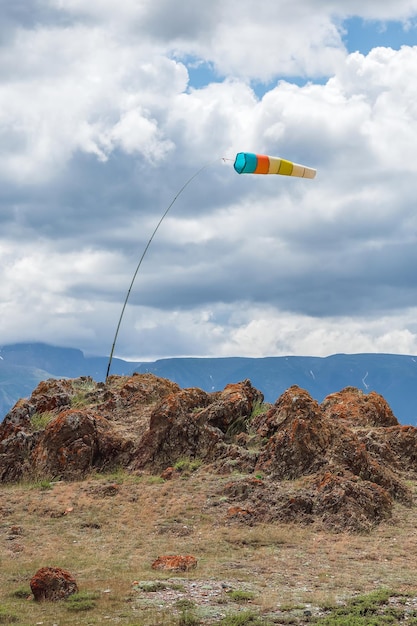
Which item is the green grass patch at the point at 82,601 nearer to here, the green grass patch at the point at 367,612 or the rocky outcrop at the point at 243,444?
the green grass patch at the point at 367,612

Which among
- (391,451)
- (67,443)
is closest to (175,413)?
(67,443)

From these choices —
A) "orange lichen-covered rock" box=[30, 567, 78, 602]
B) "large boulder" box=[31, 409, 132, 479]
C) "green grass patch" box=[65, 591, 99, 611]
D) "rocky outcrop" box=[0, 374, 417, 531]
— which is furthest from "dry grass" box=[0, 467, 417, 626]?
"large boulder" box=[31, 409, 132, 479]

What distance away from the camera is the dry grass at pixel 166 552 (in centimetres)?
1653

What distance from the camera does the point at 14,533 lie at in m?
25.3

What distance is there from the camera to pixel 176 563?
20.1 m

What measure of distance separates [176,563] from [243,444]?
13.3m

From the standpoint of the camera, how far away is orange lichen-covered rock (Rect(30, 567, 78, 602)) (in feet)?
56.4

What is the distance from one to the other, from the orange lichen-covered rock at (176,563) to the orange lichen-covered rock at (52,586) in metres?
3.20

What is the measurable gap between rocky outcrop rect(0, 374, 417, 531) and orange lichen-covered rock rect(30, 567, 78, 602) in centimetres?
925

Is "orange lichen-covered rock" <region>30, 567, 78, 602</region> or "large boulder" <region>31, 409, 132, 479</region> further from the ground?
"large boulder" <region>31, 409, 132, 479</region>

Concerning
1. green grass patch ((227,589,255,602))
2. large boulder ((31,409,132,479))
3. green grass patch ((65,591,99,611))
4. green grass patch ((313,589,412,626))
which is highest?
large boulder ((31,409,132,479))

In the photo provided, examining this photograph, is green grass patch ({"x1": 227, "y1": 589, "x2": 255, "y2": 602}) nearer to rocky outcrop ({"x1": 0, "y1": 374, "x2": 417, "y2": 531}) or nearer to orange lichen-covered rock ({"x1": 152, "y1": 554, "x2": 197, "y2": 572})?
orange lichen-covered rock ({"x1": 152, "y1": 554, "x2": 197, "y2": 572})

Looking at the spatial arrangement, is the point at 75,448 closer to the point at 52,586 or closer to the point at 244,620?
the point at 52,586

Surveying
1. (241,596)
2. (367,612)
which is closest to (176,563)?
(241,596)
